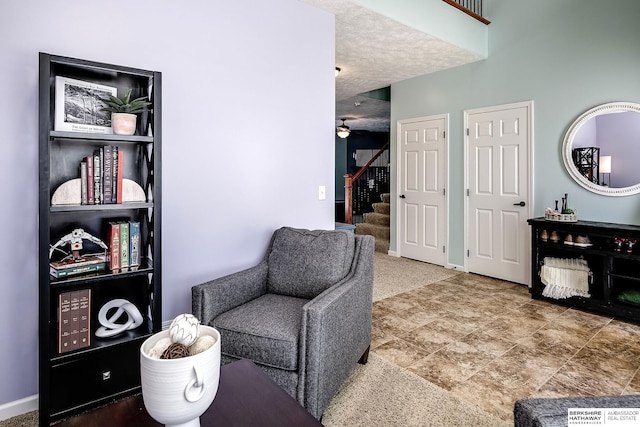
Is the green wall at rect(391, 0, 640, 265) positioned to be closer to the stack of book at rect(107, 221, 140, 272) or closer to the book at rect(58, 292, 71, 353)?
the stack of book at rect(107, 221, 140, 272)

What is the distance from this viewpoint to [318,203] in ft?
10.7

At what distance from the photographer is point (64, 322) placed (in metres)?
1.78

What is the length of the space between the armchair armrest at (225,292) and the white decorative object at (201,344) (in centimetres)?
99

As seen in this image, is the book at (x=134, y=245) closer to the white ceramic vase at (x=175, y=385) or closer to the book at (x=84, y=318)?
the book at (x=84, y=318)

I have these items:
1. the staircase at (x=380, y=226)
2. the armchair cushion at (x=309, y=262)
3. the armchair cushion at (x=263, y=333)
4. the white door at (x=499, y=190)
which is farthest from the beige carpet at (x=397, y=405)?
the staircase at (x=380, y=226)

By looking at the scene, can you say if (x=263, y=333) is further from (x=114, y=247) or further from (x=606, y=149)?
(x=606, y=149)

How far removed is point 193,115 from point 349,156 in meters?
9.66

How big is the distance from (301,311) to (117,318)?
1.07 metres

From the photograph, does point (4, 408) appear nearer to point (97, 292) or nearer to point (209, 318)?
point (97, 292)

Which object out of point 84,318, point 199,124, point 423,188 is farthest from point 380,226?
point 84,318

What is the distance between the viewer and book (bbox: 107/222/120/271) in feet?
6.30

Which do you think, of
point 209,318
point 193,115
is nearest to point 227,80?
point 193,115

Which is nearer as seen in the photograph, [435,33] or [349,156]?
[435,33]

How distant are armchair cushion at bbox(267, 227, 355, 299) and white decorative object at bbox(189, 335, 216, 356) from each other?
125cm
